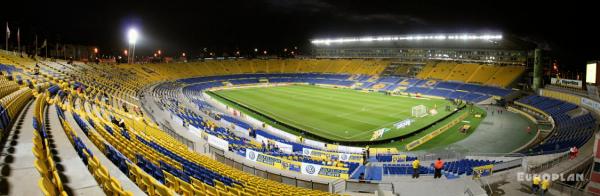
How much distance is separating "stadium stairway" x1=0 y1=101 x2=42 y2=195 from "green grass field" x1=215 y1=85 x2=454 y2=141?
20.9 meters

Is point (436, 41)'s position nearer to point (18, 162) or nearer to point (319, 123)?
point (319, 123)

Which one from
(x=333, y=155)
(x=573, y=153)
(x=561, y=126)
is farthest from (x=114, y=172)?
(x=561, y=126)

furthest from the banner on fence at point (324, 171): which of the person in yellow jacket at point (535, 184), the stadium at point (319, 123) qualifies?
the person in yellow jacket at point (535, 184)

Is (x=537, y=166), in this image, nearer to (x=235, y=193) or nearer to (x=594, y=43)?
(x=235, y=193)

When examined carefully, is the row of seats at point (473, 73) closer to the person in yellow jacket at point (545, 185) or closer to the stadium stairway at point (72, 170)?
the person in yellow jacket at point (545, 185)

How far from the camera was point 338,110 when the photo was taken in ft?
131

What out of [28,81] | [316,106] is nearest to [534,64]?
[316,106]

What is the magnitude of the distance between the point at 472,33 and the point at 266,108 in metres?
31.2

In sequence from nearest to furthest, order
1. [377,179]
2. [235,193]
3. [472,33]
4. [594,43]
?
[235,193] → [377,179] → [594,43] → [472,33]

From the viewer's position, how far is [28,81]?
74.0 feet

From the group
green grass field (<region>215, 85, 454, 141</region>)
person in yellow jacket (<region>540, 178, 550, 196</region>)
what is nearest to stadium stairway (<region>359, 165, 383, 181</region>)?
person in yellow jacket (<region>540, 178, 550, 196</region>)

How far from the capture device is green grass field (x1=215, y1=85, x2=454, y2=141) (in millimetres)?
30781

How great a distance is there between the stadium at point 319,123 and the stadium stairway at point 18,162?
0.04 meters

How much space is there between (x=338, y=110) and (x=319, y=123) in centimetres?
695
